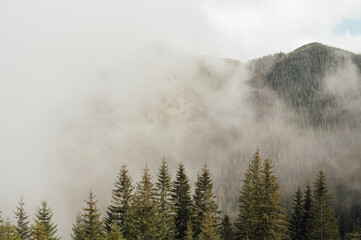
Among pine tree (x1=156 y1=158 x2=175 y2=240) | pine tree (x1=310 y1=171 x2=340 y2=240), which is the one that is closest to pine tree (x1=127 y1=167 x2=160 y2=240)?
pine tree (x1=156 y1=158 x2=175 y2=240)

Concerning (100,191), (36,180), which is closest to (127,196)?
(100,191)

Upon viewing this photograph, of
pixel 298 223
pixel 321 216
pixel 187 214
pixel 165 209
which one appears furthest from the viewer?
pixel 298 223

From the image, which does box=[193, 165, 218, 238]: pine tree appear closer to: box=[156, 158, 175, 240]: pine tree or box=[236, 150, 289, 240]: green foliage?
box=[156, 158, 175, 240]: pine tree

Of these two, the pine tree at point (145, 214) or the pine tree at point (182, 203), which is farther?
the pine tree at point (182, 203)

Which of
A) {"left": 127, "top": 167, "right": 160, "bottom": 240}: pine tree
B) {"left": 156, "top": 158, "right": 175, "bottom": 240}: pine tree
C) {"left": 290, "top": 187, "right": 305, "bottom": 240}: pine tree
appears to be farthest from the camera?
{"left": 290, "top": 187, "right": 305, "bottom": 240}: pine tree

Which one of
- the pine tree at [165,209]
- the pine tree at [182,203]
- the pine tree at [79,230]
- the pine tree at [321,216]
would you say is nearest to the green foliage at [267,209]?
the pine tree at [165,209]

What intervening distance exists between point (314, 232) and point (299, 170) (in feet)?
561

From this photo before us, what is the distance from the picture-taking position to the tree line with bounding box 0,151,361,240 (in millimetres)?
25484

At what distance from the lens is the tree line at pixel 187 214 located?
83.6 ft

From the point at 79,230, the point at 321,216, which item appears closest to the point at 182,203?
the point at 79,230

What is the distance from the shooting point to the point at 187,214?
33.9 meters

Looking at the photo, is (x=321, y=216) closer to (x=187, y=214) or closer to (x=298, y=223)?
(x=298, y=223)

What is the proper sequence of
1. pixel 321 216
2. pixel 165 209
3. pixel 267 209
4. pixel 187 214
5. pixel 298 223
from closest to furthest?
pixel 267 209 → pixel 165 209 → pixel 187 214 → pixel 321 216 → pixel 298 223

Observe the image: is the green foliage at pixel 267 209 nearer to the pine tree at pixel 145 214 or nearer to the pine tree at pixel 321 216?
the pine tree at pixel 145 214
